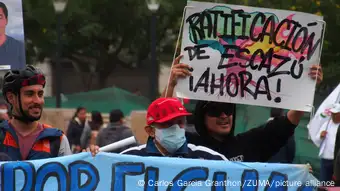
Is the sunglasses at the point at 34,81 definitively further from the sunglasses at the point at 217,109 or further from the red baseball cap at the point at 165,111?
the sunglasses at the point at 217,109

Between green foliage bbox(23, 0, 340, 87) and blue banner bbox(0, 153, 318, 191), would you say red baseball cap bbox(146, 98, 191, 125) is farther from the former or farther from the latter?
green foliage bbox(23, 0, 340, 87)

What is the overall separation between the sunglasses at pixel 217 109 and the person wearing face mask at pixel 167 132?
23.9 inches

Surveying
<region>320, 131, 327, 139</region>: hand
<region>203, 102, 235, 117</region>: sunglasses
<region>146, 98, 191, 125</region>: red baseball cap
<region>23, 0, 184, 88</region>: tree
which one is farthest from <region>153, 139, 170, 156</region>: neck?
<region>23, 0, 184, 88</region>: tree

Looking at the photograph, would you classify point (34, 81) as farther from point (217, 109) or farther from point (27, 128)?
point (217, 109)

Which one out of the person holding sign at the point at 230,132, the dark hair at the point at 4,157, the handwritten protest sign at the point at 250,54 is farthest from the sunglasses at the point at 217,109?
the dark hair at the point at 4,157

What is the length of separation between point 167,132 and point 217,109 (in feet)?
2.86

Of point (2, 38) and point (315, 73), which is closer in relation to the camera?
point (2, 38)

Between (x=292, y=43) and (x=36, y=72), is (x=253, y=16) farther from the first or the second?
(x=36, y=72)

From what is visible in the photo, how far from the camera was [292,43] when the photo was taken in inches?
243

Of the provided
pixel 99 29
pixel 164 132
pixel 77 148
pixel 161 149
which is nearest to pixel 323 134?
pixel 77 148

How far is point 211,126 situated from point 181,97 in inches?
16.1

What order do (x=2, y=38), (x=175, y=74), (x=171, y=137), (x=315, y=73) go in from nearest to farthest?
(x=171, y=137) < (x=2, y=38) < (x=175, y=74) < (x=315, y=73)

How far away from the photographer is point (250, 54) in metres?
6.18

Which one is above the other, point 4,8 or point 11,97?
point 4,8
